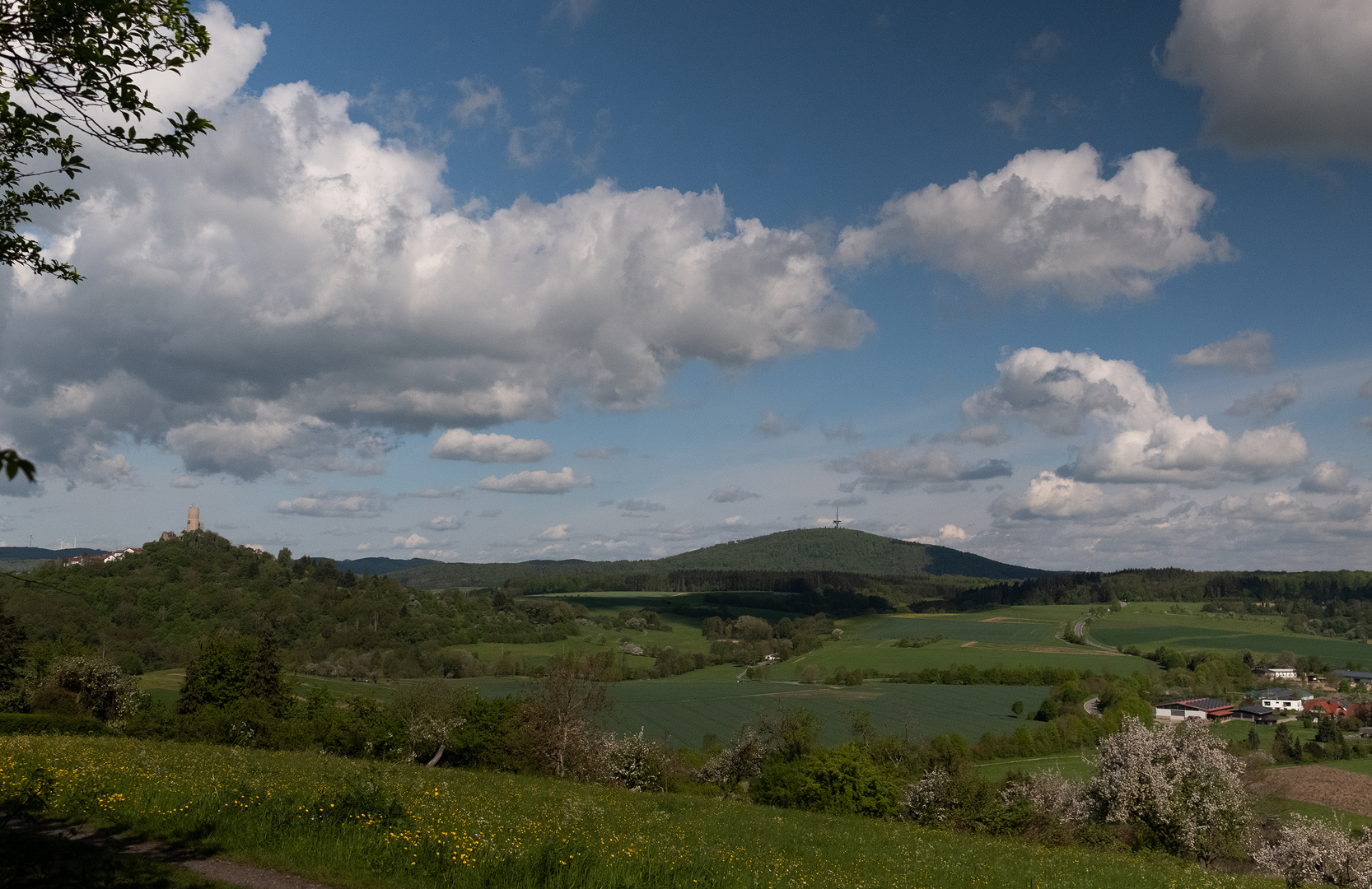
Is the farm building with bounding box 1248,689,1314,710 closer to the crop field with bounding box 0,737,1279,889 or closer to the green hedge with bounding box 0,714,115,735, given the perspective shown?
the crop field with bounding box 0,737,1279,889

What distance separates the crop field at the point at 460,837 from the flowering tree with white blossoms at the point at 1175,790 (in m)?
18.7

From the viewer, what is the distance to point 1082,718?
4483 inches

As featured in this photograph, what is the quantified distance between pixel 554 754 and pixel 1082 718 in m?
95.1

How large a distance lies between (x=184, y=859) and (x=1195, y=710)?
520 feet

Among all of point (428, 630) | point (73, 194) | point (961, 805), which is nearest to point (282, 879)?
point (73, 194)

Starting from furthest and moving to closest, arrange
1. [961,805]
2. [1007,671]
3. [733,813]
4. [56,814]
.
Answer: [1007,671]
[961,805]
[733,813]
[56,814]

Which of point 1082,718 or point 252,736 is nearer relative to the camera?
point 252,736

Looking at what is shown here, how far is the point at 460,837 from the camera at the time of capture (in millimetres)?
13000

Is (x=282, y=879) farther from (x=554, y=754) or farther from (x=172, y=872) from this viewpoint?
(x=554, y=754)

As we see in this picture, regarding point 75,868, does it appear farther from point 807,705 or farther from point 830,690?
point 830,690

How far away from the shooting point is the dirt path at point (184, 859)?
11.4 metres

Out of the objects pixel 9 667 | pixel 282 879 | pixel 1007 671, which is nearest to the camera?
pixel 282 879

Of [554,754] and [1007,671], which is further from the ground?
[554,754]

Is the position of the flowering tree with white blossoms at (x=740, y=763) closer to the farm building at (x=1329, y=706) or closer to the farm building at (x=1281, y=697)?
the farm building at (x=1329, y=706)
